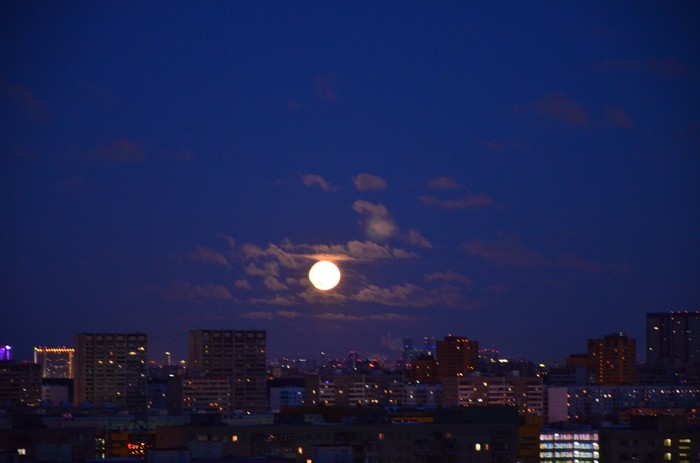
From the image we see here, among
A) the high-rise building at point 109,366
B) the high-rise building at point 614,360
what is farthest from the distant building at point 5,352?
the high-rise building at point 614,360

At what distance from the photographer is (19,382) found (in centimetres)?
8738

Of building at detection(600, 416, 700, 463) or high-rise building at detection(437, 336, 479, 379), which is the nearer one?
building at detection(600, 416, 700, 463)

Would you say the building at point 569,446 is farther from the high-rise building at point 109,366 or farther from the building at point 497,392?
the high-rise building at point 109,366

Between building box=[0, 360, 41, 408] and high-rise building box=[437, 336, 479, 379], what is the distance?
32.7 meters

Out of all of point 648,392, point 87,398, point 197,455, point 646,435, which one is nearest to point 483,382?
point 648,392

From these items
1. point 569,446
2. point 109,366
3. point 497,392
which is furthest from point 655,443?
point 109,366

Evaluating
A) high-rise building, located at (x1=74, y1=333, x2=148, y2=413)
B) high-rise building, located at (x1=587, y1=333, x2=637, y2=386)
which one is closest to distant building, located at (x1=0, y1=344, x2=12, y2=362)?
high-rise building, located at (x1=74, y1=333, x2=148, y2=413)

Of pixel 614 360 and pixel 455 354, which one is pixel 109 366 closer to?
pixel 455 354

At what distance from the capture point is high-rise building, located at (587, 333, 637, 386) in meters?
108

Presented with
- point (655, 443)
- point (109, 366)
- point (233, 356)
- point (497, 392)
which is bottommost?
point (497, 392)

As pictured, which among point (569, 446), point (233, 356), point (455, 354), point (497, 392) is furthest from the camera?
point (455, 354)

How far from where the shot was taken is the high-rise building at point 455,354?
108m

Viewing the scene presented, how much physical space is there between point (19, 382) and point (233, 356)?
15.5 meters

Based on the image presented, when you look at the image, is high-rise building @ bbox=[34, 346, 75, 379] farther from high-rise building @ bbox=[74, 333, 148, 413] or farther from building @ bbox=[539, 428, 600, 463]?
building @ bbox=[539, 428, 600, 463]
